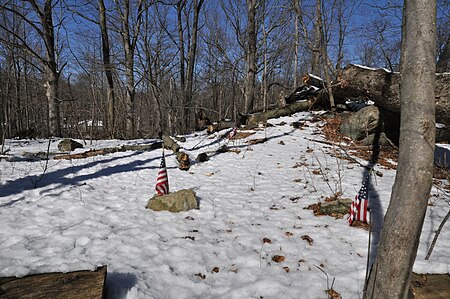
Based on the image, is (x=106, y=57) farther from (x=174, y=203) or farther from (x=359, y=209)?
(x=359, y=209)

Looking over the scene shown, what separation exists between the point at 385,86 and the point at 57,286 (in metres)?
7.45

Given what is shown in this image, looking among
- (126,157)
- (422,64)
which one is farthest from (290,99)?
(422,64)

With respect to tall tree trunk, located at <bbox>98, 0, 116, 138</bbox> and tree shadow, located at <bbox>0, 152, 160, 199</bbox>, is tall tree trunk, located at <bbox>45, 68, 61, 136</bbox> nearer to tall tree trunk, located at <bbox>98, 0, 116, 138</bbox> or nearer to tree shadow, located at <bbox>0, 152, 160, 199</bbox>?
tall tree trunk, located at <bbox>98, 0, 116, 138</bbox>

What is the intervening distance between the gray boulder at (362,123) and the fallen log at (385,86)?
674mm

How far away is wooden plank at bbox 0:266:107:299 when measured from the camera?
1797 millimetres

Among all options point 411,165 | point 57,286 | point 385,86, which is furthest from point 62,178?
point 385,86

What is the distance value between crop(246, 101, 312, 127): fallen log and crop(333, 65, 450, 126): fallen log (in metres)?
3.84

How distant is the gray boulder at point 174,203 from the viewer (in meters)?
3.89

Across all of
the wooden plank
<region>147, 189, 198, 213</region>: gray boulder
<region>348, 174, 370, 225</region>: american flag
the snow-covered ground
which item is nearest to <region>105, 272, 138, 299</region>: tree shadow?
the snow-covered ground

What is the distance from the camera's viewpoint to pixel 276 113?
11.4 metres

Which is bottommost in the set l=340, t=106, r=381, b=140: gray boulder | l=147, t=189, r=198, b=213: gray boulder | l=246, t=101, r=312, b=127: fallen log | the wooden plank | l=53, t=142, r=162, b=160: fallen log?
the wooden plank

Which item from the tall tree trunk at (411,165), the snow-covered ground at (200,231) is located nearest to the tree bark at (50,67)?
the snow-covered ground at (200,231)

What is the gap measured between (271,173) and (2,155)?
22.6 ft

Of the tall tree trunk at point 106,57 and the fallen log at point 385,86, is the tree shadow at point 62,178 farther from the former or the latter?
the fallen log at point 385,86
